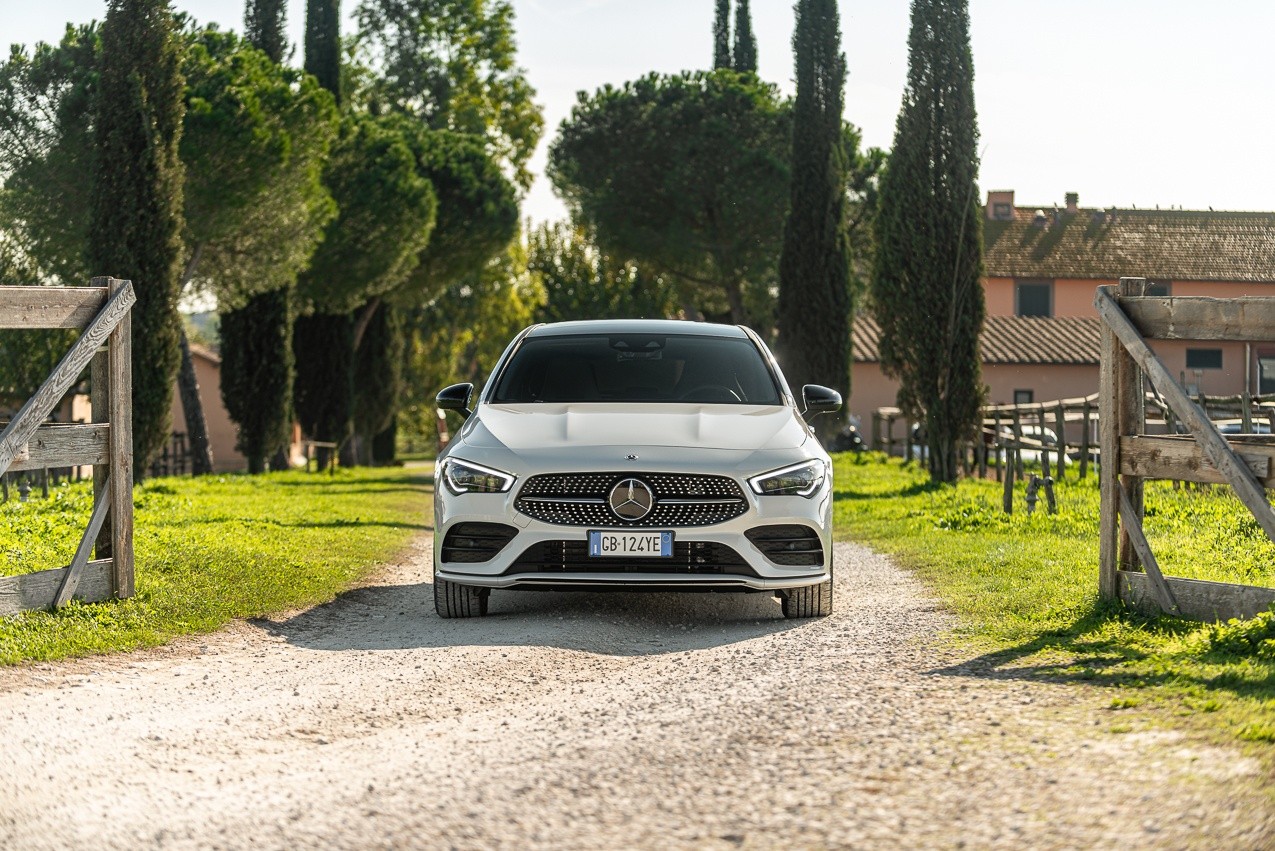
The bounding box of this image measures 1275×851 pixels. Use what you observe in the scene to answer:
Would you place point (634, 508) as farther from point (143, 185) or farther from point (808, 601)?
point (143, 185)

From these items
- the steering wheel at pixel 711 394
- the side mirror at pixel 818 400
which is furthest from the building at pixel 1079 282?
the steering wheel at pixel 711 394

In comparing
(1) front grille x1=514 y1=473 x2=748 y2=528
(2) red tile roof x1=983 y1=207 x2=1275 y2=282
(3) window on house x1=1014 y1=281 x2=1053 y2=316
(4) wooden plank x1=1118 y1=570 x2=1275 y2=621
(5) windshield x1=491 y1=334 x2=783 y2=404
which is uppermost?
(2) red tile roof x1=983 y1=207 x2=1275 y2=282

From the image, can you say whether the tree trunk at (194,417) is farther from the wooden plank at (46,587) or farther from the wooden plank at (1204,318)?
the wooden plank at (1204,318)

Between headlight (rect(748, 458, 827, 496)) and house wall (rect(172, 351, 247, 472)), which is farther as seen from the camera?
house wall (rect(172, 351, 247, 472))

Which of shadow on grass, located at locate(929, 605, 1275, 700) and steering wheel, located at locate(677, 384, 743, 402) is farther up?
steering wheel, located at locate(677, 384, 743, 402)

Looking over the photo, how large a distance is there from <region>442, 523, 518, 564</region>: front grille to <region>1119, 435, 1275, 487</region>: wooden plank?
3.18 meters

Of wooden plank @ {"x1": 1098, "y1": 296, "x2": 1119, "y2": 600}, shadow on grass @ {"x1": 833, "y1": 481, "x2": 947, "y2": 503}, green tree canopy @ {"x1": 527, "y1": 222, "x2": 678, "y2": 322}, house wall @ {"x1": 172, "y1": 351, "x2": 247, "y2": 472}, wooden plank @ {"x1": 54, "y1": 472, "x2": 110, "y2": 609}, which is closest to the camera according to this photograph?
wooden plank @ {"x1": 1098, "y1": 296, "x2": 1119, "y2": 600}

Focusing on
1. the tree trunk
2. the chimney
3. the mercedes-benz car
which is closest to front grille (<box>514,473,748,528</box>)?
the mercedes-benz car

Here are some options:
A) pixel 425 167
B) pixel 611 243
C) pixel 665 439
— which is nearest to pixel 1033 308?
pixel 611 243

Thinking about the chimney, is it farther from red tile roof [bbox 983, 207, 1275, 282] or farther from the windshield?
the windshield

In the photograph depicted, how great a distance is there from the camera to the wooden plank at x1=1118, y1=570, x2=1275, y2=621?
6918 mm

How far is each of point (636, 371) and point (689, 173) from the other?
112 feet

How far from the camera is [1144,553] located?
24.5ft

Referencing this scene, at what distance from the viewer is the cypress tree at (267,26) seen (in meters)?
30.8
